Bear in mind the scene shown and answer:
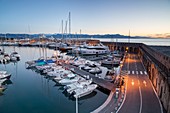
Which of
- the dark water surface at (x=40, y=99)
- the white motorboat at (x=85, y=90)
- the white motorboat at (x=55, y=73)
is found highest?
the white motorboat at (x=55, y=73)

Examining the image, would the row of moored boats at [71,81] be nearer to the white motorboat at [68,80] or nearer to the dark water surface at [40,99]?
the white motorboat at [68,80]

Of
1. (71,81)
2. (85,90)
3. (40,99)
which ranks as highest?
(71,81)

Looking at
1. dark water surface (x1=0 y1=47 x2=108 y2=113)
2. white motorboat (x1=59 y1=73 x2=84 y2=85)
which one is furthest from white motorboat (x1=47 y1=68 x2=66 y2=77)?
white motorboat (x1=59 y1=73 x2=84 y2=85)

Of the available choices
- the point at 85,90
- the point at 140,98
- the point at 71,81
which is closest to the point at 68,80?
the point at 71,81

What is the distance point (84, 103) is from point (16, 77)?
78.9ft

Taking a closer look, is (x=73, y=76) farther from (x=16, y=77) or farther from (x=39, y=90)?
(x=16, y=77)

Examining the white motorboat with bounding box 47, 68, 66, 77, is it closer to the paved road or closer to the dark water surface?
the dark water surface

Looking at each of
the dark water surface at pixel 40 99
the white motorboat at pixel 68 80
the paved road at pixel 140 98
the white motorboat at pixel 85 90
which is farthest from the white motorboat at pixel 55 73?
the paved road at pixel 140 98

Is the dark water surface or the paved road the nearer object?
the paved road

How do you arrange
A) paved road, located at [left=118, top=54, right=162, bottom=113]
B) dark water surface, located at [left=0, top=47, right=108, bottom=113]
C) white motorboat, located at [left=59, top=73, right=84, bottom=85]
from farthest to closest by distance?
1. white motorboat, located at [left=59, top=73, right=84, bottom=85]
2. dark water surface, located at [left=0, top=47, right=108, bottom=113]
3. paved road, located at [left=118, top=54, right=162, bottom=113]

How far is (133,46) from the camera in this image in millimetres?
84938

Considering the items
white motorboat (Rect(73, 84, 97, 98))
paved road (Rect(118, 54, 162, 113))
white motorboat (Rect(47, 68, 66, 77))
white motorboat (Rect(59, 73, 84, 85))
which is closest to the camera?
paved road (Rect(118, 54, 162, 113))

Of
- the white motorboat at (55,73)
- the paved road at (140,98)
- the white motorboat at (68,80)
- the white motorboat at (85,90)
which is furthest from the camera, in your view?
the white motorboat at (55,73)

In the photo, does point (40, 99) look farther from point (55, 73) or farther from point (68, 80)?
point (55, 73)
